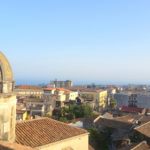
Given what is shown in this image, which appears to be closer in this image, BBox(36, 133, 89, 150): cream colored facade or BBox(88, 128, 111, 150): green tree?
BBox(36, 133, 89, 150): cream colored facade

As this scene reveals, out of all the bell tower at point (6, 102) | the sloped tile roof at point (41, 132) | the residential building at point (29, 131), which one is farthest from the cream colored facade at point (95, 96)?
the bell tower at point (6, 102)

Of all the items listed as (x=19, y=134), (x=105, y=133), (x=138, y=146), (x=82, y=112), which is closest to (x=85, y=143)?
(x=19, y=134)

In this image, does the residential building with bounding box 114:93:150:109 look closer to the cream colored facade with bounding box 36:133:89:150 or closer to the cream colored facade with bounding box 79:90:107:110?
the cream colored facade with bounding box 79:90:107:110

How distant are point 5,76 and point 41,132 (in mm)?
3846

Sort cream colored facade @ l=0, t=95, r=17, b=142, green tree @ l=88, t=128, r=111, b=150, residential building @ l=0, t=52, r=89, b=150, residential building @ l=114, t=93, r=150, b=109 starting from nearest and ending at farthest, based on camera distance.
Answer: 1. cream colored facade @ l=0, t=95, r=17, b=142
2. residential building @ l=0, t=52, r=89, b=150
3. green tree @ l=88, t=128, r=111, b=150
4. residential building @ l=114, t=93, r=150, b=109

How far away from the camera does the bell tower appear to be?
30.8 feet

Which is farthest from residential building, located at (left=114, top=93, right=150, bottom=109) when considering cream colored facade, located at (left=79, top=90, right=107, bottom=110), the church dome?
the church dome

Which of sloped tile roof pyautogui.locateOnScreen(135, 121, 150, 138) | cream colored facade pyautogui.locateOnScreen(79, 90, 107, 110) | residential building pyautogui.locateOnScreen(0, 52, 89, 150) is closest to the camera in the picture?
residential building pyautogui.locateOnScreen(0, 52, 89, 150)

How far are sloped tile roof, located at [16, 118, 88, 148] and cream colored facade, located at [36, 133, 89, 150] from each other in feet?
0.60

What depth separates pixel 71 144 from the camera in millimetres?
11875

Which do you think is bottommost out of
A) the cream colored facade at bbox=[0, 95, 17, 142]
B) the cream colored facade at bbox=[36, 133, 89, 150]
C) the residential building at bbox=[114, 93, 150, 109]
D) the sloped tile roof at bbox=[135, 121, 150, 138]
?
the residential building at bbox=[114, 93, 150, 109]

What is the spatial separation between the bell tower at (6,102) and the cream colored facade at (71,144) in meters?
1.72

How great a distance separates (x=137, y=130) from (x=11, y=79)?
69.1 feet

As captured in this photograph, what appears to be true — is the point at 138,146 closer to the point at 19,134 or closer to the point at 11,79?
the point at 19,134
